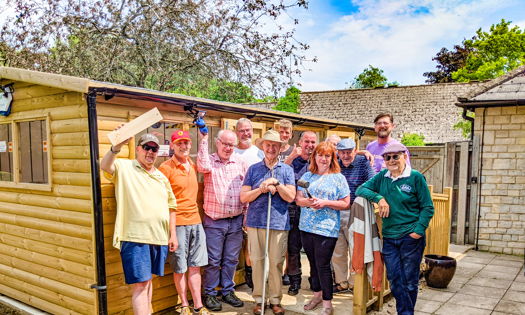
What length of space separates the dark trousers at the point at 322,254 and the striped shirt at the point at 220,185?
0.85m

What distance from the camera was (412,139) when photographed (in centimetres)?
1736

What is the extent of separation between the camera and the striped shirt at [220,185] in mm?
4145

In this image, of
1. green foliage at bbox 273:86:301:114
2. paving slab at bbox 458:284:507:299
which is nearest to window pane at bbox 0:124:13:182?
paving slab at bbox 458:284:507:299

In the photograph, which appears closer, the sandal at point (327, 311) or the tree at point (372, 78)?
the sandal at point (327, 311)

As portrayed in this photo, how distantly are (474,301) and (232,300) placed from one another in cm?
291

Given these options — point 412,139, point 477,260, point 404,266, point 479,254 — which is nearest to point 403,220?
point 404,266

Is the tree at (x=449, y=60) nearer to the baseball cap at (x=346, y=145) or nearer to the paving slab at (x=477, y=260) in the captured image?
the paving slab at (x=477, y=260)

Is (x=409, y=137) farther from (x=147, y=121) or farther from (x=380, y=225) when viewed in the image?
(x=147, y=121)

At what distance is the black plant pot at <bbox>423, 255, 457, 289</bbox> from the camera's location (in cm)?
499

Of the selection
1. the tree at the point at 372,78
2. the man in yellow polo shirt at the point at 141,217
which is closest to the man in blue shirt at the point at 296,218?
the man in yellow polo shirt at the point at 141,217

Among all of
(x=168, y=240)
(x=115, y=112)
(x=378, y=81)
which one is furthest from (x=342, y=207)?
(x=378, y=81)

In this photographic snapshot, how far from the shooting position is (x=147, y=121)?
11.0 feet

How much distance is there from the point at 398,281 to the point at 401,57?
81.9 feet

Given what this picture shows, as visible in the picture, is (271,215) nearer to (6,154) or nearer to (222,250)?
(222,250)
